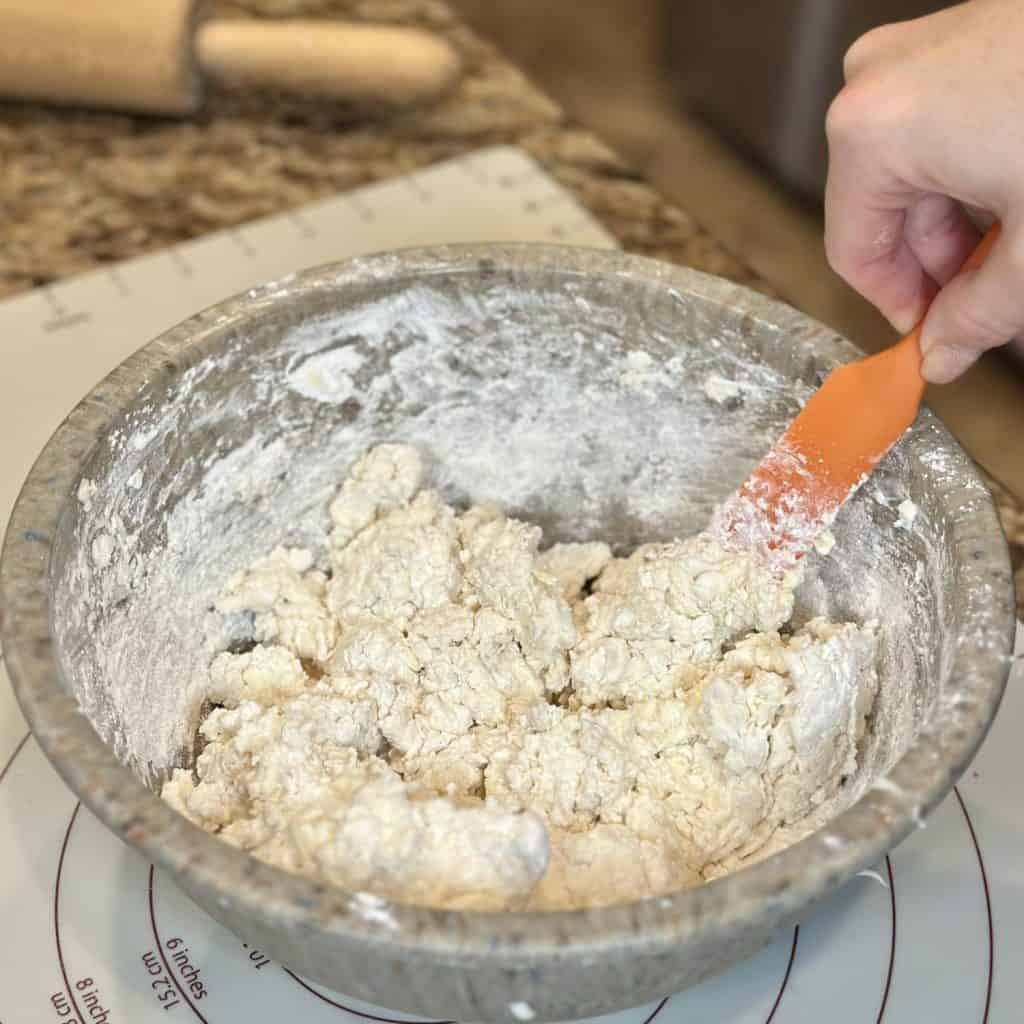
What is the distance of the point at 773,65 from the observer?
1.86 metres

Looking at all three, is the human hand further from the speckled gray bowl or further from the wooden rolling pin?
the wooden rolling pin

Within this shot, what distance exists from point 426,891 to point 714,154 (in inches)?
69.9

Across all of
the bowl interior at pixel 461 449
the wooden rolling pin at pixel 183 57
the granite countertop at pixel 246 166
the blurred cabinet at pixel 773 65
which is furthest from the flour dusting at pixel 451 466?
the blurred cabinet at pixel 773 65

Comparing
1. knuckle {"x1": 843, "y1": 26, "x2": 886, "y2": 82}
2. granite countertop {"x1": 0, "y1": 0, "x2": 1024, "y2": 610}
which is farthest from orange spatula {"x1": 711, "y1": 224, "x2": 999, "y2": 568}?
granite countertop {"x1": 0, "y1": 0, "x2": 1024, "y2": 610}

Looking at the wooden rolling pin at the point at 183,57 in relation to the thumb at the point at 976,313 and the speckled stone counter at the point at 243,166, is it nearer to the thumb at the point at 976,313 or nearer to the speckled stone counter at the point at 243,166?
the speckled stone counter at the point at 243,166

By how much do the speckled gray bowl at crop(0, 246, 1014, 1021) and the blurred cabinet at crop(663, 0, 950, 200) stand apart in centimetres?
94

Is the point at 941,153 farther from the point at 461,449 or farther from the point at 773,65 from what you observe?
the point at 773,65

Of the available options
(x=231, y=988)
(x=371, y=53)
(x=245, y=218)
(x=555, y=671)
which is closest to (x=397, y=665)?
(x=555, y=671)

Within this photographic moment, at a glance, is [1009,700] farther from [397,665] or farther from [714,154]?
[714,154]

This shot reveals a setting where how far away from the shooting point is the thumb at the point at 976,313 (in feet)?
2.20

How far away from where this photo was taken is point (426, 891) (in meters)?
0.62

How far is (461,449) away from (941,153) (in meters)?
0.41

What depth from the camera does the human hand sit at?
66 centimetres

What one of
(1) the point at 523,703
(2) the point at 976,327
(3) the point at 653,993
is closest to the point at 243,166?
(1) the point at 523,703
